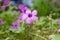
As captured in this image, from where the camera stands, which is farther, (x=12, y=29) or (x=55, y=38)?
(x=12, y=29)

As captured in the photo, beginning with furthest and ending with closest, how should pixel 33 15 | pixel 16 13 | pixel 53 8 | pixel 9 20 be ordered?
pixel 53 8, pixel 16 13, pixel 9 20, pixel 33 15

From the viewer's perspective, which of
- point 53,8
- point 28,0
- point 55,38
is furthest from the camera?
point 28,0

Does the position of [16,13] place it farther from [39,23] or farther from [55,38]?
[55,38]

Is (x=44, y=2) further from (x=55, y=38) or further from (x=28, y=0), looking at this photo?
(x=55, y=38)

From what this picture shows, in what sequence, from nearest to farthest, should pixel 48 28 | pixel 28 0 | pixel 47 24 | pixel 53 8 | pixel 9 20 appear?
pixel 48 28 < pixel 47 24 < pixel 9 20 < pixel 53 8 < pixel 28 0

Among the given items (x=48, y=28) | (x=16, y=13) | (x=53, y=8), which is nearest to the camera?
(x=48, y=28)

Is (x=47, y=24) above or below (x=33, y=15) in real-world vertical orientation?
below

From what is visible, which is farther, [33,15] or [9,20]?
[9,20]

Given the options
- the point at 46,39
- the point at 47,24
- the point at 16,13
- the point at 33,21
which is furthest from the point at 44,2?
the point at 46,39

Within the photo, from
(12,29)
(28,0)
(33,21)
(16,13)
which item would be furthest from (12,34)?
(28,0)
